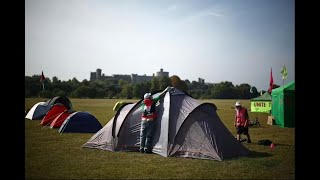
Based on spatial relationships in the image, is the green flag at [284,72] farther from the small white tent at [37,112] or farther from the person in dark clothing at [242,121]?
the small white tent at [37,112]

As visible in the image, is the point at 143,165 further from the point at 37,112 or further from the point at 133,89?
the point at 133,89

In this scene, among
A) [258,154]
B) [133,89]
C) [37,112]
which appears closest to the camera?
[258,154]

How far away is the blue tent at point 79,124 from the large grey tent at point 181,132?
4.92 meters

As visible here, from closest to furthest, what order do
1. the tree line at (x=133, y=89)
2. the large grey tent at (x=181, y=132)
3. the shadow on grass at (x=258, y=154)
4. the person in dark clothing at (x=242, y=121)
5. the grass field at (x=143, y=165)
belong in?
the grass field at (x=143, y=165)
the large grey tent at (x=181, y=132)
the shadow on grass at (x=258, y=154)
the person in dark clothing at (x=242, y=121)
the tree line at (x=133, y=89)

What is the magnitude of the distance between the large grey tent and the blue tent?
16.1 feet

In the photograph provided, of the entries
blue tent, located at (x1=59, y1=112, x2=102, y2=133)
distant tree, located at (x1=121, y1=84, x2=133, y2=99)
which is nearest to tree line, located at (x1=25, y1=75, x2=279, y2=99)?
distant tree, located at (x1=121, y1=84, x2=133, y2=99)

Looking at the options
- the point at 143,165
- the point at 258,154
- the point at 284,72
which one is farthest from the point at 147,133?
the point at 284,72

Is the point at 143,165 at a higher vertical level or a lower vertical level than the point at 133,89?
lower

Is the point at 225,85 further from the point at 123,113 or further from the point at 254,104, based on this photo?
the point at 123,113

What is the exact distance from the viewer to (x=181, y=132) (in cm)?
995

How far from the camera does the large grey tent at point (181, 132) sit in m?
9.68

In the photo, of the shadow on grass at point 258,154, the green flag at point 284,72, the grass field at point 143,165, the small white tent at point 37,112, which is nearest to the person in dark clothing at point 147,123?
the grass field at point 143,165

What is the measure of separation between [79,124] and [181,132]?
25.9ft

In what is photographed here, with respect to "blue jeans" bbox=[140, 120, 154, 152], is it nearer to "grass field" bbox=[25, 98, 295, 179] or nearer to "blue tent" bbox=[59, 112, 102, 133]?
"grass field" bbox=[25, 98, 295, 179]
